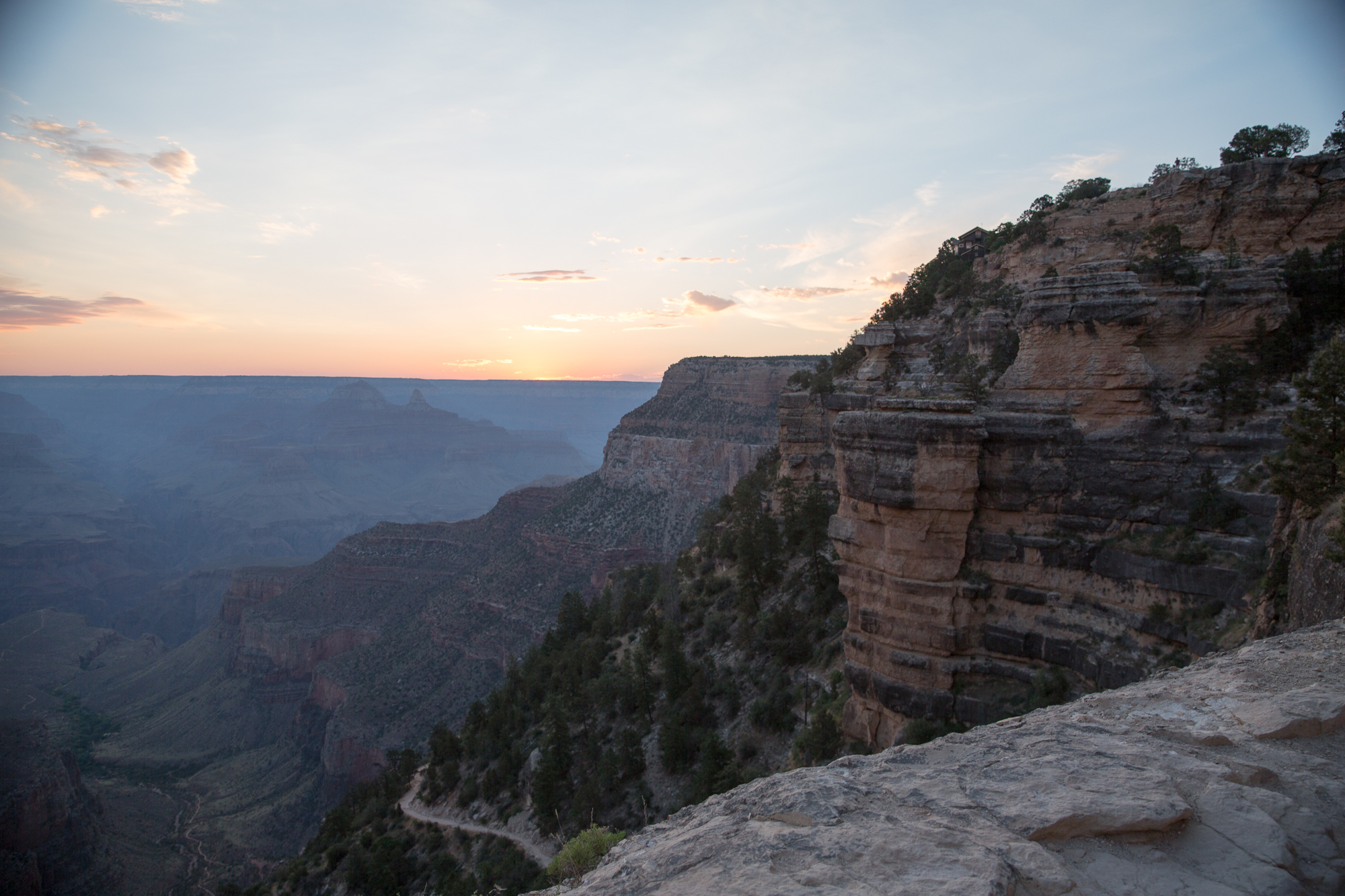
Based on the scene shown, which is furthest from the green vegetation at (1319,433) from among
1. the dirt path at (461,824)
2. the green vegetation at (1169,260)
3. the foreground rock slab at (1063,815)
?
the dirt path at (461,824)

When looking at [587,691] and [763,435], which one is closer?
[587,691]

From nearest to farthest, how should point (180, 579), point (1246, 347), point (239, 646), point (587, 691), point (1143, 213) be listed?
point (1246, 347)
point (1143, 213)
point (587, 691)
point (239, 646)
point (180, 579)

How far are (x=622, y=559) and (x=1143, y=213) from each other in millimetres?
49611

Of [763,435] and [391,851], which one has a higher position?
[763,435]

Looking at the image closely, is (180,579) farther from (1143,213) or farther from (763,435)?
(1143,213)

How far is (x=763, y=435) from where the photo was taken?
68.6 m

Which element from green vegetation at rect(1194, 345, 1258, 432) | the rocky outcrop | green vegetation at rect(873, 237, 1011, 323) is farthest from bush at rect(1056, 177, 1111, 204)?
the rocky outcrop

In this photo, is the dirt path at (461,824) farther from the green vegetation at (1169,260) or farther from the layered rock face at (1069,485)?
the green vegetation at (1169,260)

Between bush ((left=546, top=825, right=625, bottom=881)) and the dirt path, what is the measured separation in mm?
13979

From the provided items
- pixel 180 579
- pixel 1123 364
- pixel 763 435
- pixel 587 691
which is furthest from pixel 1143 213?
pixel 180 579

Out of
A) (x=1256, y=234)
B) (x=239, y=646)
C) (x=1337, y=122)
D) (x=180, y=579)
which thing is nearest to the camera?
(x=1256, y=234)

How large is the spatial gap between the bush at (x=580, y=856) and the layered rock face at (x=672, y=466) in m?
52.9

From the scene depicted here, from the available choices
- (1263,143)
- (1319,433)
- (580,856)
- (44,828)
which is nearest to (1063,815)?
(580,856)

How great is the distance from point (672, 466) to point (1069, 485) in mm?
58215
